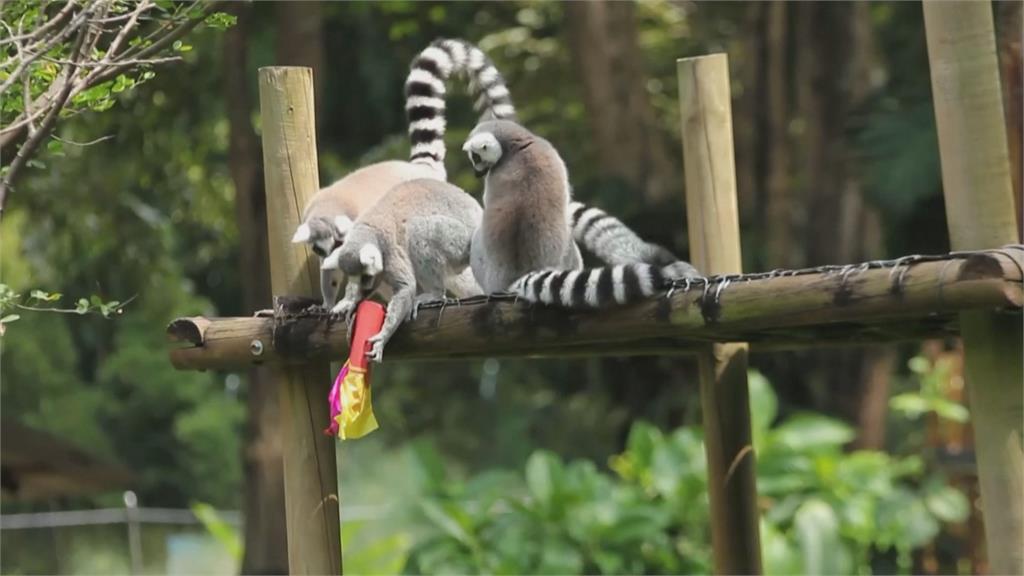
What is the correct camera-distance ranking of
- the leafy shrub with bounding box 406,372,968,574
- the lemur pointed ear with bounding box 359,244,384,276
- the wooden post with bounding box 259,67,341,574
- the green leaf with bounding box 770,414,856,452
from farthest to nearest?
the green leaf with bounding box 770,414,856,452 → the leafy shrub with bounding box 406,372,968,574 → the wooden post with bounding box 259,67,341,574 → the lemur pointed ear with bounding box 359,244,384,276

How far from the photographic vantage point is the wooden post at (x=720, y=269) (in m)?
4.55

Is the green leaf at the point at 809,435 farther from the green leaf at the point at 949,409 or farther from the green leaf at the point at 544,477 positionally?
the green leaf at the point at 949,409

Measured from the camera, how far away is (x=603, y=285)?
137 inches

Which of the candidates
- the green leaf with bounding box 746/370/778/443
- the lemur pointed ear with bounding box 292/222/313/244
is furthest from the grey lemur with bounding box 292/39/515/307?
the green leaf with bounding box 746/370/778/443

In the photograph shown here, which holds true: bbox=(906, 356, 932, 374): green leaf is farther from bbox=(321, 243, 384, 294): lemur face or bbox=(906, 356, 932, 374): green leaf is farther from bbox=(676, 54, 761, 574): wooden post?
bbox=(321, 243, 384, 294): lemur face

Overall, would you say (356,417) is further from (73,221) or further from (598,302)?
(73,221)

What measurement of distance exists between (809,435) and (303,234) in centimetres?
469

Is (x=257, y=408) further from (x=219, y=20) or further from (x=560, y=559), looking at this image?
(x=219, y=20)

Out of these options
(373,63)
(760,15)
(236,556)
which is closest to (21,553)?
(236,556)

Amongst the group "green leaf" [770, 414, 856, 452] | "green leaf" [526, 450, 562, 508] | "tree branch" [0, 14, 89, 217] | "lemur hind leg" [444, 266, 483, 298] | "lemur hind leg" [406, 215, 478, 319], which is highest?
"tree branch" [0, 14, 89, 217]

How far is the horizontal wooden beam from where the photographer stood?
9.82ft

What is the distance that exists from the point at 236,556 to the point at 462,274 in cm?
487

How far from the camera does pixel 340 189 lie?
4.60 m

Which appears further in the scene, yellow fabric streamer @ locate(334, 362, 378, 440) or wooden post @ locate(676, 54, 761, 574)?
wooden post @ locate(676, 54, 761, 574)
